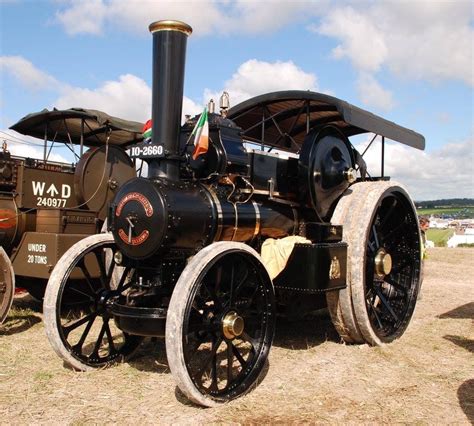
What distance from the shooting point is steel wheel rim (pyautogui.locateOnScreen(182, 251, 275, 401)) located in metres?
3.18

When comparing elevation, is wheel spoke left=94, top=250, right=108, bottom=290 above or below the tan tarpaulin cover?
below

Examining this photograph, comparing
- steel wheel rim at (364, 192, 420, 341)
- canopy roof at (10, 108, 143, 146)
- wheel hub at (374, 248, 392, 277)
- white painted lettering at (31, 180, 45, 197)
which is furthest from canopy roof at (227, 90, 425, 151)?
white painted lettering at (31, 180, 45, 197)

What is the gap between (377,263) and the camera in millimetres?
4660

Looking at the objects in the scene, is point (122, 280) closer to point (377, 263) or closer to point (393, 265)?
point (377, 263)

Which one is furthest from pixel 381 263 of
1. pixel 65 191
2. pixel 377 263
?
pixel 65 191

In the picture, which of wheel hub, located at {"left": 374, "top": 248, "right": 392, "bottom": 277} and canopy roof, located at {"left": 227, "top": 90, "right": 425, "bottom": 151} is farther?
wheel hub, located at {"left": 374, "top": 248, "right": 392, "bottom": 277}

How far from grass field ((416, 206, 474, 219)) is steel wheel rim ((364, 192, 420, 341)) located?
4271 cm

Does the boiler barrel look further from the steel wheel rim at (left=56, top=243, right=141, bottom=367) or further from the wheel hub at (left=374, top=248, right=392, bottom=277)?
the wheel hub at (left=374, top=248, right=392, bottom=277)

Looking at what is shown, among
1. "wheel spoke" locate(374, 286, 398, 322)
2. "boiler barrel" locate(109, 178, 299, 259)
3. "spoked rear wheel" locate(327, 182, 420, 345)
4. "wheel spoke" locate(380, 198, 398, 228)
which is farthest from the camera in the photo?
"wheel spoke" locate(380, 198, 398, 228)

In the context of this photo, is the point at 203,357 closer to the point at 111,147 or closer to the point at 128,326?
the point at 128,326

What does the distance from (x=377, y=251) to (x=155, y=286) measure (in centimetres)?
212

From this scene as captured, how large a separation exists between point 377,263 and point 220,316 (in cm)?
196

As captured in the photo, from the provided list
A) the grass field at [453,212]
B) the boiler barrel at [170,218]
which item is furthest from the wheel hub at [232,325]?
the grass field at [453,212]

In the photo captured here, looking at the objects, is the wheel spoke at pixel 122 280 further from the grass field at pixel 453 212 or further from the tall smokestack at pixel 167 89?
the grass field at pixel 453 212
